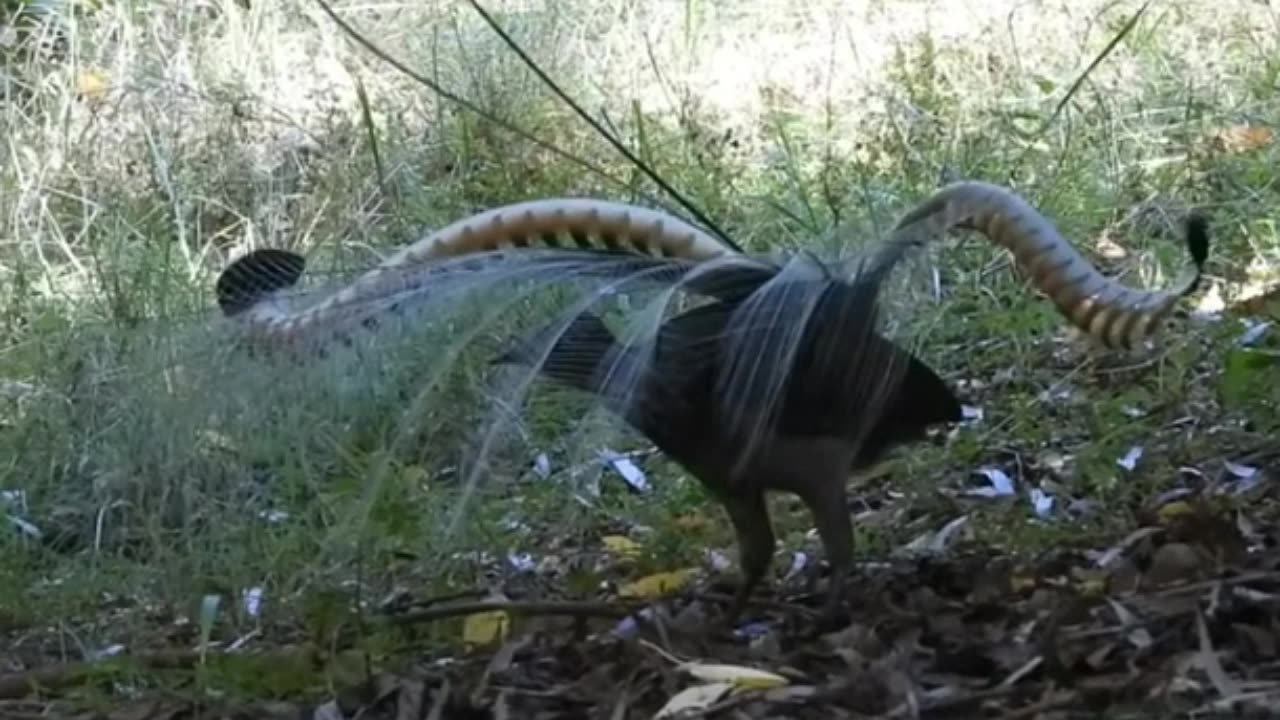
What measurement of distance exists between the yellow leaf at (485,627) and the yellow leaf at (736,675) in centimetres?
39

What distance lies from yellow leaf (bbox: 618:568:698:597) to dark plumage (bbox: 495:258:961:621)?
0.35 m

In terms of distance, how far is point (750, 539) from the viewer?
241 cm

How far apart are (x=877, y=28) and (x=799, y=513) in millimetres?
3323

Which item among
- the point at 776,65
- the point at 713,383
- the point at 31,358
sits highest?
the point at 776,65

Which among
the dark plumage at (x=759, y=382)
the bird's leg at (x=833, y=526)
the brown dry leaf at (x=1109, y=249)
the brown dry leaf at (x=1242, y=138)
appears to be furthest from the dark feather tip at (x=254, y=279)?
the brown dry leaf at (x=1242, y=138)

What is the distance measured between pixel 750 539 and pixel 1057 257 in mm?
480

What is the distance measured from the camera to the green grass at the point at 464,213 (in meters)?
2.88

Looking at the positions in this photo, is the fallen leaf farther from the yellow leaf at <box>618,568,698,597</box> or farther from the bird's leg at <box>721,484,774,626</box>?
the yellow leaf at <box>618,568,698,597</box>

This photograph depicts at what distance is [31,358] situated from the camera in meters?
4.45

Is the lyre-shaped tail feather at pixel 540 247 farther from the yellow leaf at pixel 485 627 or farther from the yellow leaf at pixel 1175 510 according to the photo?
the yellow leaf at pixel 1175 510

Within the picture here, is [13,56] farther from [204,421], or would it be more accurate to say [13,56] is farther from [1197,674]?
[1197,674]

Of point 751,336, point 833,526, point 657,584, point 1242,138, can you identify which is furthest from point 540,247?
point 1242,138

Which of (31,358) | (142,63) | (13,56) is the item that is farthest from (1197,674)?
(13,56)

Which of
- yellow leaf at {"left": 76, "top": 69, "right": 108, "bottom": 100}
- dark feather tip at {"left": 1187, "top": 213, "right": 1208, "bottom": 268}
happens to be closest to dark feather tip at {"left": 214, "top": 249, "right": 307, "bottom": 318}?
dark feather tip at {"left": 1187, "top": 213, "right": 1208, "bottom": 268}
